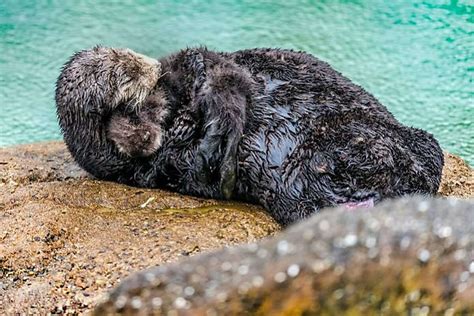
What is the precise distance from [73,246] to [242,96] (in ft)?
3.90

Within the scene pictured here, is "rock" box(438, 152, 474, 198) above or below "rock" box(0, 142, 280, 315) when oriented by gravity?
below

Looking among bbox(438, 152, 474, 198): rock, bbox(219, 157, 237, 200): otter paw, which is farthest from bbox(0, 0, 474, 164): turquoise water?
bbox(219, 157, 237, 200): otter paw

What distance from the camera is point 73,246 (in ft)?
9.91

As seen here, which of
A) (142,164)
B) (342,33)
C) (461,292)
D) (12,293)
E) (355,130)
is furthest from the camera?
(342,33)

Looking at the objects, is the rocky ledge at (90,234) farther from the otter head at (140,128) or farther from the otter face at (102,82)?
the otter face at (102,82)

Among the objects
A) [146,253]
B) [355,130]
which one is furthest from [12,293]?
[355,130]

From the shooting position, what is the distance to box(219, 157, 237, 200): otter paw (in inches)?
141

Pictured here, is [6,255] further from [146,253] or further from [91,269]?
[146,253]

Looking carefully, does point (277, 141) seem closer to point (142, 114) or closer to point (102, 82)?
point (142, 114)

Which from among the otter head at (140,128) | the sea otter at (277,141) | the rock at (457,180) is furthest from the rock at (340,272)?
the rock at (457,180)

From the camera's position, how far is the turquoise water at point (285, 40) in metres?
6.79

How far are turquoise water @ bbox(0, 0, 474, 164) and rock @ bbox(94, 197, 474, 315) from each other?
4.48m

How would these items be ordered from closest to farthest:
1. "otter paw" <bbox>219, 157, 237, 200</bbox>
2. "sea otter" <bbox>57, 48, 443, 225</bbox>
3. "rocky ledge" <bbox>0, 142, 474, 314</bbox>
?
"rocky ledge" <bbox>0, 142, 474, 314</bbox>, "sea otter" <bbox>57, 48, 443, 225</bbox>, "otter paw" <bbox>219, 157, 237, 200</bbox>

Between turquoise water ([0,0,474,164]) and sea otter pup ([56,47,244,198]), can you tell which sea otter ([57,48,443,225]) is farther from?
turquoise water ([0,0,474,164])
